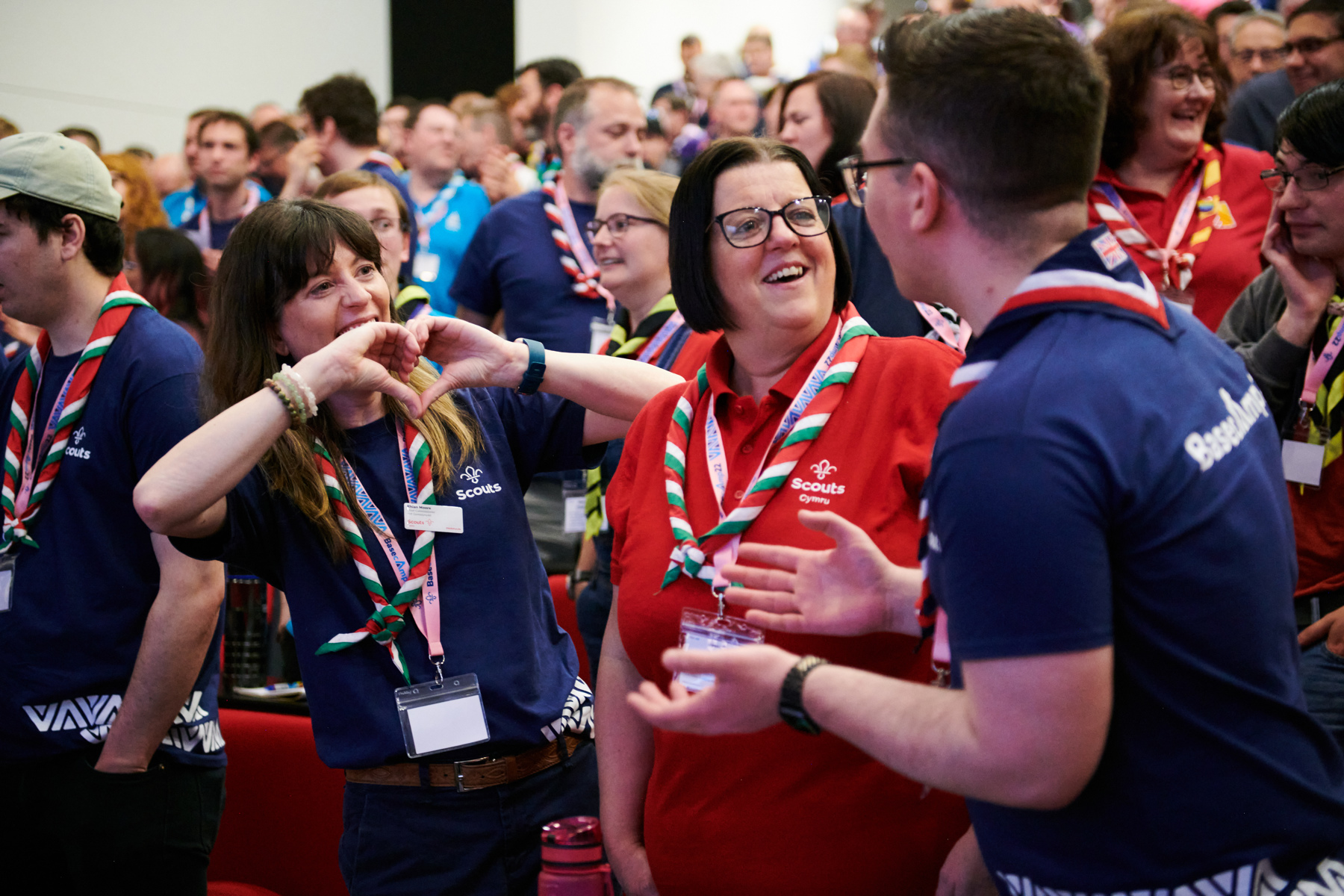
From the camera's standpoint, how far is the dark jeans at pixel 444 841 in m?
1.97

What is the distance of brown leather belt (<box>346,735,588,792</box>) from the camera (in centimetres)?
197

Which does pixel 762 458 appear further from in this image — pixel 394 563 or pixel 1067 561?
pixel 1067 561

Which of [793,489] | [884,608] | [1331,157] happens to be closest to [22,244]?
[793,489]

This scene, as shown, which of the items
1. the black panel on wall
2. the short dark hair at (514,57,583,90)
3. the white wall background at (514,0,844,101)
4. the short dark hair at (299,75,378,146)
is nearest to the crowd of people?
the short dark hair at (299,75,378,146)

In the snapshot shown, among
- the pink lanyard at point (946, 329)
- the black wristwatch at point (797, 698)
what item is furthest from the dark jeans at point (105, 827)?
the pink lanyard at point (946, 329)

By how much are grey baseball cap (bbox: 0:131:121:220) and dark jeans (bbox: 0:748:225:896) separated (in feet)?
3.84

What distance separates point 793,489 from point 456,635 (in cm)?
67

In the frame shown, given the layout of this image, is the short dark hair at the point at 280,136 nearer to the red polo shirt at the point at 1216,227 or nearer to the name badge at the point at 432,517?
the red polo shirt at the point at 1216,227

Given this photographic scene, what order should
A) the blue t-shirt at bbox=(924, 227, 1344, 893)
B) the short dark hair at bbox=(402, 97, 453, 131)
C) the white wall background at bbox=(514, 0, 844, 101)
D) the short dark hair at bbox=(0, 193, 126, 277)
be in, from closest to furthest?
1. the blue t-shirt at bbox=(924, 227, 1344, 893)
2. the short dark hair at bbox=(0, 193, 126, 277)
3. the short dark hair at bbox=(402, 97, 453, 131)
4. the white wall background at bbox=(514, 0, 844, 101)

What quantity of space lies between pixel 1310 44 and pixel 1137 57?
61.2 inches

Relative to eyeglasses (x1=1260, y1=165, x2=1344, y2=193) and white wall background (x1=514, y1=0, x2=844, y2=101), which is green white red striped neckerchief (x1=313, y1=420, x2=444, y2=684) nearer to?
eyeglasses (x1=1260, y1=165, x2=1344, y2=193)

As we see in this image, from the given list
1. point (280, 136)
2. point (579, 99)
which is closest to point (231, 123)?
point (280, 136)

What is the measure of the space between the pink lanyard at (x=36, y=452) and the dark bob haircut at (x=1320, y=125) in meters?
2.50

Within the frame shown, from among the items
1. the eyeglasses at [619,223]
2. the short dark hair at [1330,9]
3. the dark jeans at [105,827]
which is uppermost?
the short dark hair at [1330,9]
